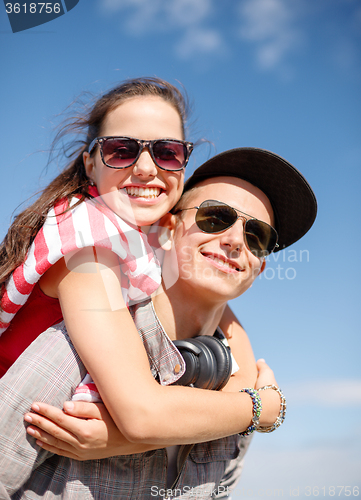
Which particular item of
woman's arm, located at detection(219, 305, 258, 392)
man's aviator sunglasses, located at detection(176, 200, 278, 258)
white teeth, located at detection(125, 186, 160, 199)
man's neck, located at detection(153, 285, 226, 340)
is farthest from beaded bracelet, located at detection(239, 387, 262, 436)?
white teeth, located at detection(125, 186, 160, 199)

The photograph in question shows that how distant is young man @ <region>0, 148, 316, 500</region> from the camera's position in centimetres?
239

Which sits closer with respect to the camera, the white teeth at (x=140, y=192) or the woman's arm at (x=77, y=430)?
the woman's arm at (x=77, y=430)

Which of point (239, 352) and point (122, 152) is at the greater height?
point (122, 152)

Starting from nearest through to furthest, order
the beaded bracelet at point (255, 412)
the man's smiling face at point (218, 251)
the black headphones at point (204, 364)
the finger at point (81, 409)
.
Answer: the finger at point (81, 409) < the black headphones at point (204, 364) < the beaded bracelet at point (255, 412) < the man's smiling face at point (218, 251)

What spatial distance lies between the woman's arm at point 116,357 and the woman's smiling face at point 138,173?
562mm

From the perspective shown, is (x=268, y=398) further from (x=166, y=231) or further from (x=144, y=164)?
(x=144, y=164)

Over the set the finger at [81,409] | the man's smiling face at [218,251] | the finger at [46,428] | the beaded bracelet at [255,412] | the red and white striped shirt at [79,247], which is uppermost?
the man's smiling face at [218,251]

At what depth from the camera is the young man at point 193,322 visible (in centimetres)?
239

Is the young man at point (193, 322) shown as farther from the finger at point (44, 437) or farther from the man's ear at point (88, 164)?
the man's ear at point (88, 164)

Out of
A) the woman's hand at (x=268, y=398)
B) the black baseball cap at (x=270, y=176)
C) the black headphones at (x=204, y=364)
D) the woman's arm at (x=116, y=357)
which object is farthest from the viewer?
the black baseball cap at (x=270, y=176)

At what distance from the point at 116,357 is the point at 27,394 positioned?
59 centimetres

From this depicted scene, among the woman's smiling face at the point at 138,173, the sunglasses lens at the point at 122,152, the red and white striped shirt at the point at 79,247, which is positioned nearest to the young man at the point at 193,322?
the red and white striped shirt at the point at 79,247

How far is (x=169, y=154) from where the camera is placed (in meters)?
2.96

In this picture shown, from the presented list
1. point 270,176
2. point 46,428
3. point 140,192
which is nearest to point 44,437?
point 46,428
